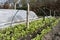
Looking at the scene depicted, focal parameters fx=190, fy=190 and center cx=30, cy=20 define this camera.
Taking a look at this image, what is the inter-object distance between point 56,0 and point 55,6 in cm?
180

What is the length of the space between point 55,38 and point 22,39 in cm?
127

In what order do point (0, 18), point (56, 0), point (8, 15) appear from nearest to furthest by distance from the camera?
point (0, 18) → point (8, 15) → point (56, 0)

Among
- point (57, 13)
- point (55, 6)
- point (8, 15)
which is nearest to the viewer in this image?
point (8, 15)

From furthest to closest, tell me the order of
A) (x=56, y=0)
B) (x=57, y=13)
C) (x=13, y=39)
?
(x=56, y=0) → (x=57, y=13) → (x=13, y=39)

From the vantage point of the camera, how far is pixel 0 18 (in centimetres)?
978

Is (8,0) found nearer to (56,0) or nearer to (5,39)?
(56,0)

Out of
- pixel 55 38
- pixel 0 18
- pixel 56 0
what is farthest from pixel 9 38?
pixel 56 0

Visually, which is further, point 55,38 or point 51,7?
point 51,7

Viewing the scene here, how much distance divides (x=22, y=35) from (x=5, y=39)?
1022 millimetres

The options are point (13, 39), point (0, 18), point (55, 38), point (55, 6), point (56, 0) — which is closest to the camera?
point (13, 39)

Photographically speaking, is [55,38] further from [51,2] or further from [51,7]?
[51,2]

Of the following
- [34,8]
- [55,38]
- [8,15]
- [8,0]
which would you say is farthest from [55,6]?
[55,38]

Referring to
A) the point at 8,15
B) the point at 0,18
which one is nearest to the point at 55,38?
the point at 0,18

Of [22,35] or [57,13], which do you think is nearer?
[22,35]
